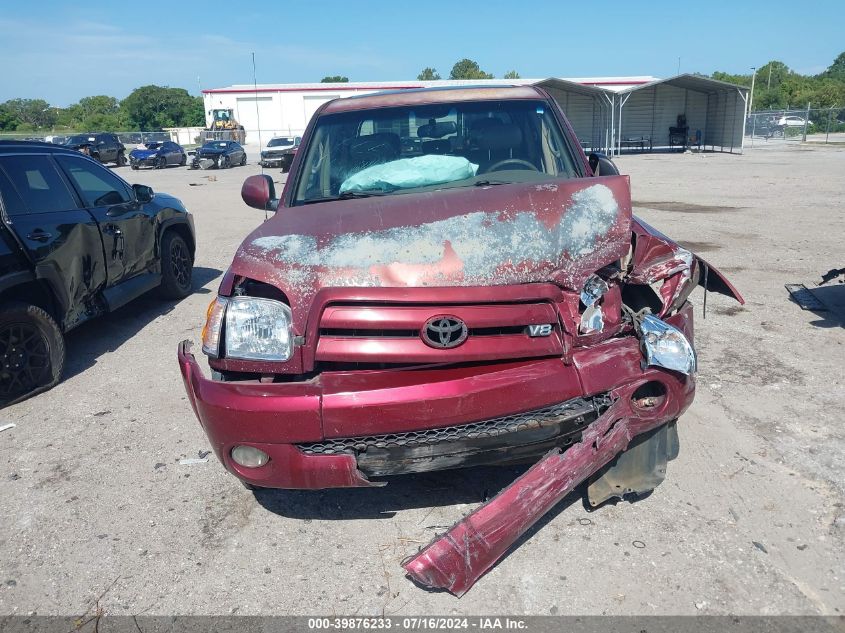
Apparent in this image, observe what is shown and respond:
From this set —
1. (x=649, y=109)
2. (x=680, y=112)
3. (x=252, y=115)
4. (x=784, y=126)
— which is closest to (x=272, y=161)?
(x=649, y=109)

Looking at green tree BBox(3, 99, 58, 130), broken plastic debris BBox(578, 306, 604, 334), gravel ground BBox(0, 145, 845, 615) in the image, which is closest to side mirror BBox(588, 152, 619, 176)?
broken plastic debris BBox(578, 306, 604, 334)

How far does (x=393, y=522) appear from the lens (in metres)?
3.16

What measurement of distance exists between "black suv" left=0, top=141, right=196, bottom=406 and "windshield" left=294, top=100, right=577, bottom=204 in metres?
2.26

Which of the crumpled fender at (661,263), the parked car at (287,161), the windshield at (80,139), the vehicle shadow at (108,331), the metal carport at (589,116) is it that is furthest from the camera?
the metal carport at (589,116)

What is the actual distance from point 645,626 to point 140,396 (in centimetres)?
372

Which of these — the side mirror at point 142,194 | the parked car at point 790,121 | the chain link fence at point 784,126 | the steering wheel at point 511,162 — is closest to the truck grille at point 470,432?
the steering wheel at point 511,162

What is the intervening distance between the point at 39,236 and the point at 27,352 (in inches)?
33.4

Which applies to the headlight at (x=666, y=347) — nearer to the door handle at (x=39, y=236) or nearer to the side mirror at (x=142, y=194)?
the door handle at (x=39, y=236)

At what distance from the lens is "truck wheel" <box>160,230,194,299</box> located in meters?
7.00

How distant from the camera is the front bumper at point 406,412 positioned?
249 centimetres

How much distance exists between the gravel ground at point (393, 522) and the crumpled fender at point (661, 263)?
102 centimetres

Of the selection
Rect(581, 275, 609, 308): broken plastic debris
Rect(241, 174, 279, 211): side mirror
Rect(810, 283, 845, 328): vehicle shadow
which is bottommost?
Rect(810, 283, 845, 328): vehicle shadow

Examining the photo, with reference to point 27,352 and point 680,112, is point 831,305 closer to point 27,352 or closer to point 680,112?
point 27,352

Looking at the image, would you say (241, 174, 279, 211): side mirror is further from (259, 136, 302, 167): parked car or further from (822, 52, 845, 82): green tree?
(822, 52, 845, 82): green tree
